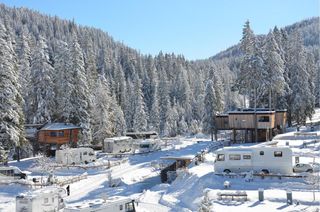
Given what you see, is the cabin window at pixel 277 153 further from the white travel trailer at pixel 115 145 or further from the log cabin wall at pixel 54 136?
the log cabin wall at pixel 54 136

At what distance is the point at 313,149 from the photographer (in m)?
45.1

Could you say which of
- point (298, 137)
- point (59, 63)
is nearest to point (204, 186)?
point (298, 137)

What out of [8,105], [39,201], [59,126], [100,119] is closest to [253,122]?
[100,119]

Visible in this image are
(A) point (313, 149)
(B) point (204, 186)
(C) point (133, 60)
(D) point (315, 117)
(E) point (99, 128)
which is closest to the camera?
(B) point (204, 186)

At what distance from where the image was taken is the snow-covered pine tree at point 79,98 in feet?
186

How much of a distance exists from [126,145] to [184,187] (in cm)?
2558

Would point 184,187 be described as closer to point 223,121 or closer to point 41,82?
point 223,121

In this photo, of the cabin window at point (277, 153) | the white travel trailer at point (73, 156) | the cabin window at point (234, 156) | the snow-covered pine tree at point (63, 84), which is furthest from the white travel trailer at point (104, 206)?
the snow-covered pine tree at point (63, 84)

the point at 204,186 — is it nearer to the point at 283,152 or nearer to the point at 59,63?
the point at 283,152

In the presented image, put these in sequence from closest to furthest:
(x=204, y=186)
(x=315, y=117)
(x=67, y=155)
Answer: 1. (x=204, y=186)
2. (x=67, y=155)
3. (x=315, y=117)

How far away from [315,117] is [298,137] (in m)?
34.7

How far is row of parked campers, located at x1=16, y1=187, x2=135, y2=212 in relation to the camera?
85.1 ft

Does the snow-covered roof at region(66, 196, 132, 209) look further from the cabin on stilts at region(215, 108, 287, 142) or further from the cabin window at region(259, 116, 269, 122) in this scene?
the cabin window at region(259, 116, 269, 122)

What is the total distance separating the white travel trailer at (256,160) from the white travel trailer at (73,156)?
63.6ft
